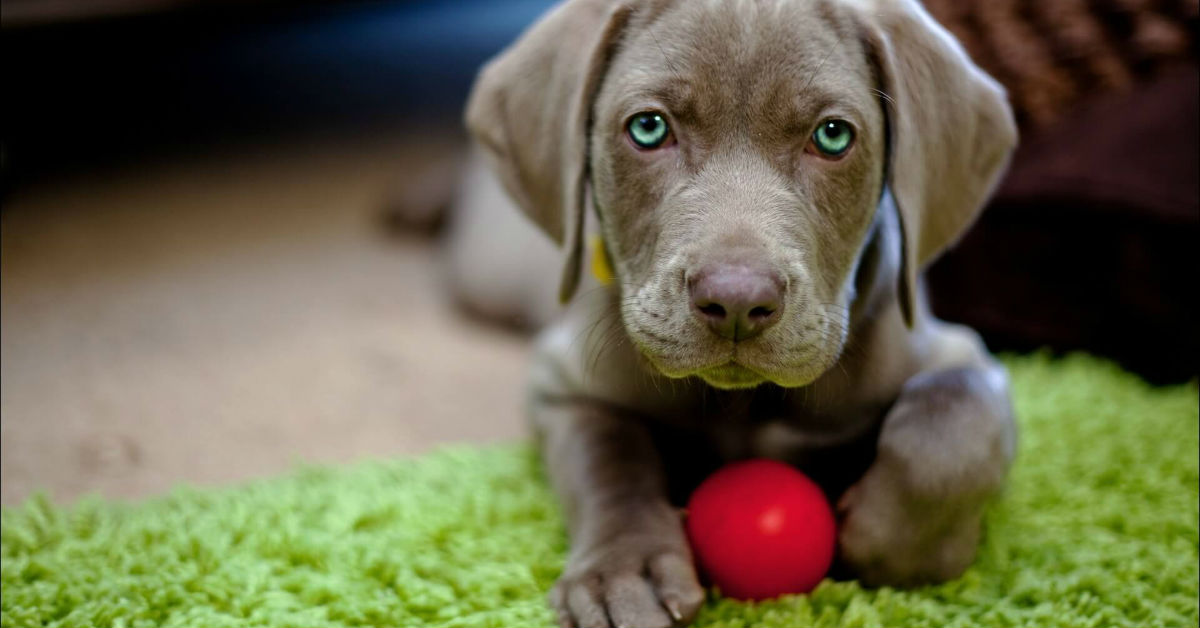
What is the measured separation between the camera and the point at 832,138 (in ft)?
7.02

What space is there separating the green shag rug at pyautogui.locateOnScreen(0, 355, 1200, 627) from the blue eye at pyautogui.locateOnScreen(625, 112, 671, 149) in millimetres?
855

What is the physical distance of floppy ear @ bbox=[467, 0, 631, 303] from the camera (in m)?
2.31

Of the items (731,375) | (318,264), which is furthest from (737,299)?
(318,264)

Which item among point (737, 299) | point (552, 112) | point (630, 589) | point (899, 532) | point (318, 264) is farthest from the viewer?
point (318, 264)

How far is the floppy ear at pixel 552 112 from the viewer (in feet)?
7.59

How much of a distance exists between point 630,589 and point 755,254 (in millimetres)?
636

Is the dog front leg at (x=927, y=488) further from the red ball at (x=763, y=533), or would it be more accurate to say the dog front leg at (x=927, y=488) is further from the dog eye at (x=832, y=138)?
the dog eye at (x=832, y=138)

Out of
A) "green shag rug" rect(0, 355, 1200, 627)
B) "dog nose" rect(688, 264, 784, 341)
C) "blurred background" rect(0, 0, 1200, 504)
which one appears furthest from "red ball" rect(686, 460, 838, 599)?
"blurred background" rect(0, 0, 1200, 504)

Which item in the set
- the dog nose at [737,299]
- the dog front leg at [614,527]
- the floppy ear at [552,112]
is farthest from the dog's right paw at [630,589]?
the floppy ear at [552,112]

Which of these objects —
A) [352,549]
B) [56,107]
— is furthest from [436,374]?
[56,107]

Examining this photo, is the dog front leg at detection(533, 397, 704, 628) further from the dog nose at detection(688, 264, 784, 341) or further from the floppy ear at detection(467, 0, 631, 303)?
the dog nose at detection(688, 264, 784, 341)

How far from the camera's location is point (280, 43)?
7.42 metres

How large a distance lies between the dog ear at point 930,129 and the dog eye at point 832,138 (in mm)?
118

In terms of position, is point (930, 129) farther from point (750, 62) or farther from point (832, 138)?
point (750, 62)
